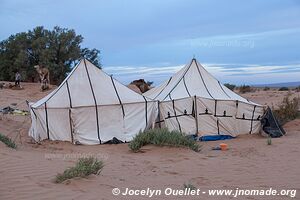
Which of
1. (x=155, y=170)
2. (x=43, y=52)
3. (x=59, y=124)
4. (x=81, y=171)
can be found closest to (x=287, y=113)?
(x=59, y=124)

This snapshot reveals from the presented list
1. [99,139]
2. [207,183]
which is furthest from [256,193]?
[99,139]

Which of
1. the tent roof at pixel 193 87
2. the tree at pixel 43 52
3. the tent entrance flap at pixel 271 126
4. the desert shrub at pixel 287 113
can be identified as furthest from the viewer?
the tree at pixel 43 52

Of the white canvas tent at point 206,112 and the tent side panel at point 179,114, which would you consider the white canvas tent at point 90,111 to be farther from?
the white canvas tent at point 206,112

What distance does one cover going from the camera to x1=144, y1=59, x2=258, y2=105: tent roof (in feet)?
49.1

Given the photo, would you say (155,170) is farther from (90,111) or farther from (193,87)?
(193,87)

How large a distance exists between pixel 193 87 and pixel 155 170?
7.59 m

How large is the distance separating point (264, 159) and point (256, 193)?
130 inches

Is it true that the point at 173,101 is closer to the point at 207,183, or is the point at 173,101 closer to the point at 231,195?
the point at 207,183

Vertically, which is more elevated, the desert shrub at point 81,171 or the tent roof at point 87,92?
the tent roof at point 87,92

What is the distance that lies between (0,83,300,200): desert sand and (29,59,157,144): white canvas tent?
0.97m

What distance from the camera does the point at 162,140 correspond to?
34.9ft

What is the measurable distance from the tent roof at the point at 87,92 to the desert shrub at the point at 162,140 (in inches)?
126

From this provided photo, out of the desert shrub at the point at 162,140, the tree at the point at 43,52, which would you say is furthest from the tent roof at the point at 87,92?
the tree at the point at 43,52

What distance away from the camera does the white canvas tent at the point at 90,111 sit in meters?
13.4
